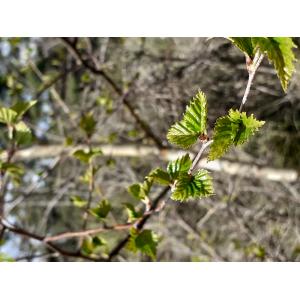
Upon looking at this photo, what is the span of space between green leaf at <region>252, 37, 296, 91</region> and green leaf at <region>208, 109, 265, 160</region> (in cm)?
10

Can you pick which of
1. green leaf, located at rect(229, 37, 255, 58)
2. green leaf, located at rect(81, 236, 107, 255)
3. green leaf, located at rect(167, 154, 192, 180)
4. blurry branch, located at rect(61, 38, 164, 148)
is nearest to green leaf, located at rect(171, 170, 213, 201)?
green leaf, located at rect(167, 154, 192, 180)

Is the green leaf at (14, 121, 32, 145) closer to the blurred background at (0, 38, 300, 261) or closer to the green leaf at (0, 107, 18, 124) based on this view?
the green leaf at (0, 107, 18, 124)

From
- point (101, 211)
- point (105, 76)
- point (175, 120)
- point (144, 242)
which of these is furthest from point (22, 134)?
point (175, 120)

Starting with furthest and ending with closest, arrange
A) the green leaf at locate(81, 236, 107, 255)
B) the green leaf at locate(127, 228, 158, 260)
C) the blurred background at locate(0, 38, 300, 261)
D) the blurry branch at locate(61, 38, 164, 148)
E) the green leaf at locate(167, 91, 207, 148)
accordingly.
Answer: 1. the blurred background at locate(0, 38, 300, 261)
2. the blurry branch at locate(61, 38, 164, 148)
3. the green leaf at locate(81, 236, 107, 255)
4. the green leaf at locate(127, 228, 158, 260)
5. the green leaf at locate(167, 91, 207, 148)

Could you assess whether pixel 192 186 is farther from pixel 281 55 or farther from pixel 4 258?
pixel 4 258

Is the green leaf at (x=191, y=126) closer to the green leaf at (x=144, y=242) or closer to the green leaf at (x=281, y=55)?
the green leaf at (x=281, y=55)

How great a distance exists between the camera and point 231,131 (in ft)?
1.98

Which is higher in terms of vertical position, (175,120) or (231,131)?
(231,131)

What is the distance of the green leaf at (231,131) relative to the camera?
0.60 metres

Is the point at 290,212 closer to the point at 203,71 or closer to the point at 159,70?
the point at 203,71

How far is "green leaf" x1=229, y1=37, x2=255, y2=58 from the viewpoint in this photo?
602 millimetres

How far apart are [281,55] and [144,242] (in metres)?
0.53

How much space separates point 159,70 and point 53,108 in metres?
1.34
